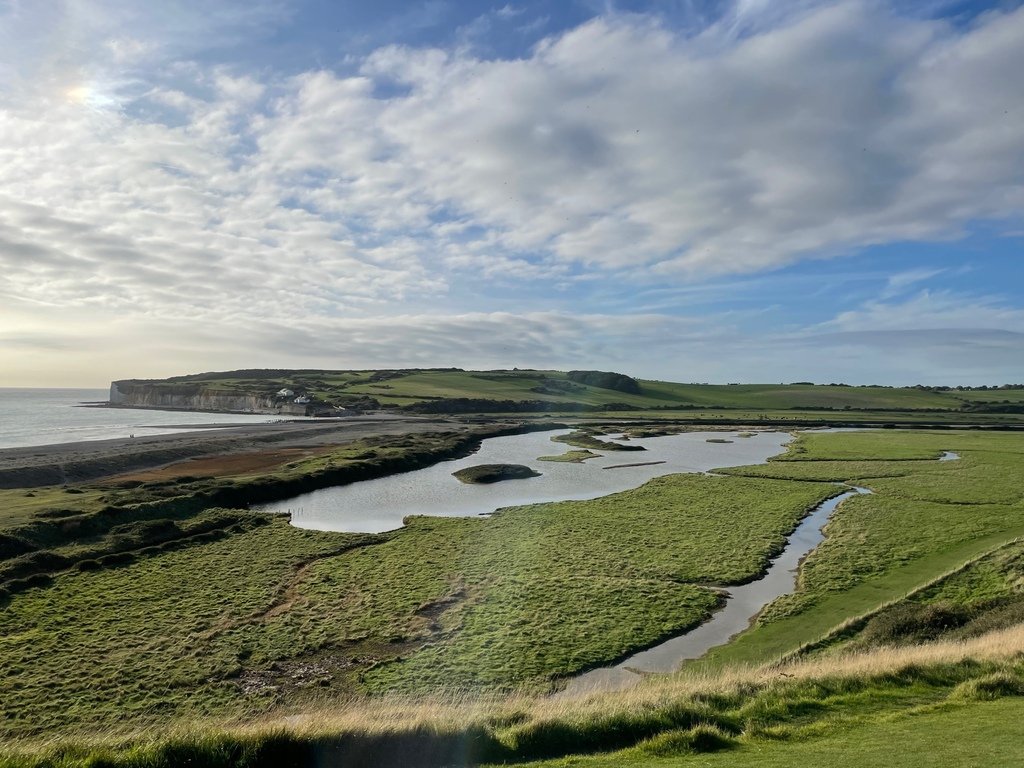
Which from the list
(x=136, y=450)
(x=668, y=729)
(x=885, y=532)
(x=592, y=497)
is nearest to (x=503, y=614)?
(x=668, y=729)

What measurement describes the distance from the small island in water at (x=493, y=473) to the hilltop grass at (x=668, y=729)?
48.6 metres

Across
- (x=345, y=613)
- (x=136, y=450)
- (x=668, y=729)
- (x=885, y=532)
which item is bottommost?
(x=345, y=613)

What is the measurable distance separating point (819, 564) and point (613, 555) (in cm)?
984

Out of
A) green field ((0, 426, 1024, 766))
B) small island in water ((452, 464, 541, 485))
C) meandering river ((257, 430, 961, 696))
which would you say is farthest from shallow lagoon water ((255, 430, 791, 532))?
green field ((0, 426, 1024, 766))

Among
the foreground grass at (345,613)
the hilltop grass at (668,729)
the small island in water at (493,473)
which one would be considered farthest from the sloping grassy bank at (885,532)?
the small island in water at (493,473)

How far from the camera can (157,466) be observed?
70.2 meters

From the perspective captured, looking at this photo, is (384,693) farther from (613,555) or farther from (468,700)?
(613,555)

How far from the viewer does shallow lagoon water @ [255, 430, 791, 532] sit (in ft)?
156

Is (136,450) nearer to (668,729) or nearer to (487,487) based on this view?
(487,487)

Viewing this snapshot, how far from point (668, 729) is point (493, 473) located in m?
53.2

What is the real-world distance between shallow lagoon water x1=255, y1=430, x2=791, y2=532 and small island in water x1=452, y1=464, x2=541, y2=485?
1306 millimetres

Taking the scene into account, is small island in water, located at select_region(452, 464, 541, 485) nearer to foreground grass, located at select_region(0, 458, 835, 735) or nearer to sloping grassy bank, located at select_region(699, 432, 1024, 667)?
sloping grassy bank, located at select_region(699, 432, 1024, 667)

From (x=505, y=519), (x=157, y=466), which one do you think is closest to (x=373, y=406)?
(x=157, y=466)

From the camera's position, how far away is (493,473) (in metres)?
66.5
